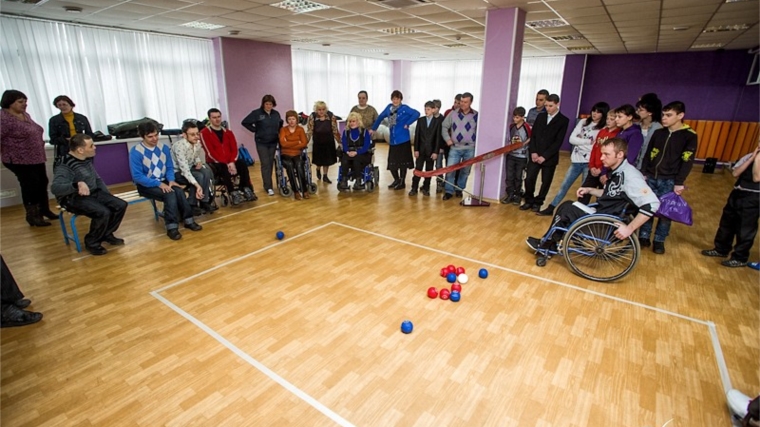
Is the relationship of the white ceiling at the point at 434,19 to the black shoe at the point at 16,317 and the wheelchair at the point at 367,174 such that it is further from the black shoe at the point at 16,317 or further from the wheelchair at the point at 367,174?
the black shoe at the point at 16,317

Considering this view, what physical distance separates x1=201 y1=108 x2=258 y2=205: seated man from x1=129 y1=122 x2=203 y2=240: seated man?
85cm

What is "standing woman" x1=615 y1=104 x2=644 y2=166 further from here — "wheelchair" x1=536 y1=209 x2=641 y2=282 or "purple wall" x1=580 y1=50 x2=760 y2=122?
"purple wall" x1=580 y1=50 x2=760 y2=122

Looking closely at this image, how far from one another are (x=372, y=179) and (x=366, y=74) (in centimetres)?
760

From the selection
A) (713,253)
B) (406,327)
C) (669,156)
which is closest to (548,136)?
(669,156)

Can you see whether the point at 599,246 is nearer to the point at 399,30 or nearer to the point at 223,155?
the point at 223,155

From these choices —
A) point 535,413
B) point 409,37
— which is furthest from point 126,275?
point 409,37

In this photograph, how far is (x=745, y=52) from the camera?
8.86m

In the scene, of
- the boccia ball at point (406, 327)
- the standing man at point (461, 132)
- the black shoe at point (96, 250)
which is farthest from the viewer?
the standing man at point (461, 132)

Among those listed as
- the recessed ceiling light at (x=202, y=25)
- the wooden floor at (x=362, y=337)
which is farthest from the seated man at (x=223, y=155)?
the recessed ceiling light at (x=202, y=25)

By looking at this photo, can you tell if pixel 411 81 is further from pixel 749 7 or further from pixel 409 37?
pixel 749 7

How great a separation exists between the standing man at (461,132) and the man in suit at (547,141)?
0.83 meters

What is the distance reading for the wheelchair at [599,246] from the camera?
319cm

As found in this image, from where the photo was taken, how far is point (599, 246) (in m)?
3.29

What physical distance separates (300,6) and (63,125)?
11.6 feet
